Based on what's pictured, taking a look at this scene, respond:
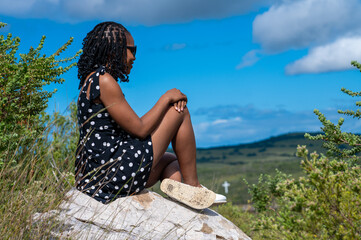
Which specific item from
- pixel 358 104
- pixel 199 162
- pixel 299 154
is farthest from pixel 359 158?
pixel 199 162

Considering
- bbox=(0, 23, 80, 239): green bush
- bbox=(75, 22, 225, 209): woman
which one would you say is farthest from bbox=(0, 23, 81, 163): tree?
bbox=(75, 22, 225, 209): woman

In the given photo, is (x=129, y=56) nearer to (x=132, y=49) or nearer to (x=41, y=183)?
(x=132, y=49)

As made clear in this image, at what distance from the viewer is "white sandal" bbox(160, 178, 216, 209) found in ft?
12.9

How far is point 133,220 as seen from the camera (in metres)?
3.69

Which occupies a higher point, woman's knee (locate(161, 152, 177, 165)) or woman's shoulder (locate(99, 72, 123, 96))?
woman's shoulder (locate(99, 72, 123, 96))

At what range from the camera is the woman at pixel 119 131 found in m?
3.70

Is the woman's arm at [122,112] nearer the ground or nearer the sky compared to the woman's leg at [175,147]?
nearer the sky

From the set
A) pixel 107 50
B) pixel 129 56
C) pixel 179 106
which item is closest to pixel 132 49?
pixel 129 56

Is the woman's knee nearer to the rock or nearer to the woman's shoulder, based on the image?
the rock

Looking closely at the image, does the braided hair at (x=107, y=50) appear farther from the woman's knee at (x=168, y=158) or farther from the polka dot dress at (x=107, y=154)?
the woman's knee at (x=168, y=158)

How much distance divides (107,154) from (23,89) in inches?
70.9

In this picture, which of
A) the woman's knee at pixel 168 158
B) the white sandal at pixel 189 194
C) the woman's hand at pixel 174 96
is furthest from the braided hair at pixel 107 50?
the white sandal at pixel 189 194

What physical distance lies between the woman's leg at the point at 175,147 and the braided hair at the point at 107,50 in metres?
0.66

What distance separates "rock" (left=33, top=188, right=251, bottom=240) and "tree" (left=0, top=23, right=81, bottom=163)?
1.18 m
